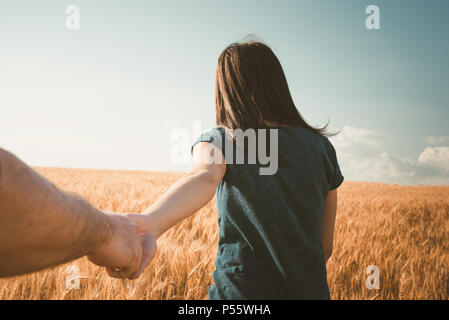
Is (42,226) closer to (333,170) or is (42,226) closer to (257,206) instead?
(257,206)

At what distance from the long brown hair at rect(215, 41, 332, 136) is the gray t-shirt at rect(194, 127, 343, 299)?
0.40 feet

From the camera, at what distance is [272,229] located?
932 mm

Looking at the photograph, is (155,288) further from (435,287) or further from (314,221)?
(435,287)

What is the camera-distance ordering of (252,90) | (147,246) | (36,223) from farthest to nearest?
(252,90) → (147,246) → (36,223)

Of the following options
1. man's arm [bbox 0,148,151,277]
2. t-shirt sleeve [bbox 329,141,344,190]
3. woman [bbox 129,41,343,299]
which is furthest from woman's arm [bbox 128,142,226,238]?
t-shirt sleeve [bbox 329,141,344,190]

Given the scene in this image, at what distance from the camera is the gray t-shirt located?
0.93 m

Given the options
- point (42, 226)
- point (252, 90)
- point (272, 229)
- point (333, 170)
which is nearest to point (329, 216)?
point (333, 170)

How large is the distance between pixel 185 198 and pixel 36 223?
42 cm

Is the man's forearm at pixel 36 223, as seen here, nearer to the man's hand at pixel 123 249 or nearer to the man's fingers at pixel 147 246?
the man's hand at pixel 123 249

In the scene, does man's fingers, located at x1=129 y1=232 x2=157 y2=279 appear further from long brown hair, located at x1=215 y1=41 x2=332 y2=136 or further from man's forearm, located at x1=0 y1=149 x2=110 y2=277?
long brown hair, located at x1=215 y1=41 x2=332 y2=136

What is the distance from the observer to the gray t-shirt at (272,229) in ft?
3.04
